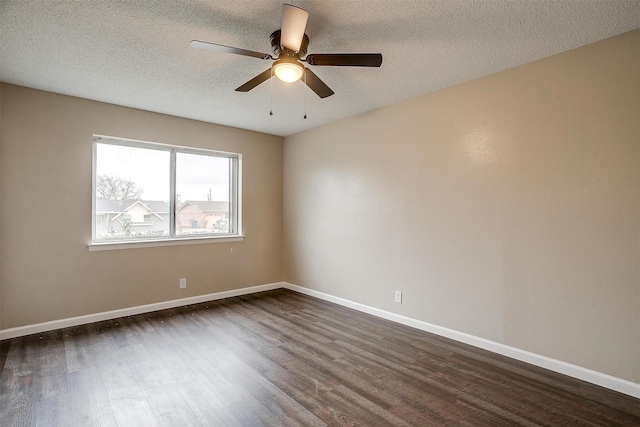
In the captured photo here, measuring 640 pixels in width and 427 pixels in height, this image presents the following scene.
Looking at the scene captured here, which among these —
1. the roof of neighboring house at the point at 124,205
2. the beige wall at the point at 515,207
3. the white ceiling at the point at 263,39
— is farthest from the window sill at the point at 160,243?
the beige wall at the point at 515,207

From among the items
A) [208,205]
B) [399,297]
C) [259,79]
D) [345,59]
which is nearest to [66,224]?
[208,205]

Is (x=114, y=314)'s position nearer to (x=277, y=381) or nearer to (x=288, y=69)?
(x=277, y=381)

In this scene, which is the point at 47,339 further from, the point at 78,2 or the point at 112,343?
the point at 78,2

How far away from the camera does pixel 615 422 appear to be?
1.95 metres

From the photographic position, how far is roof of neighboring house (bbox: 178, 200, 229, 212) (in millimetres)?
4547

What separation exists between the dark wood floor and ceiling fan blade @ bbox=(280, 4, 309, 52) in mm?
2302

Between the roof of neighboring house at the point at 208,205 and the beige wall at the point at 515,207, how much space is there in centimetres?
189

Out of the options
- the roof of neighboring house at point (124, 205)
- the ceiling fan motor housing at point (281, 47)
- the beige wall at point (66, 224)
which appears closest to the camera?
the ceiling fan motor housing at point (281, 47)

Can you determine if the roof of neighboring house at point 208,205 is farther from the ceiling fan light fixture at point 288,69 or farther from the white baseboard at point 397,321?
the ceiling fan light fixture at point 288,69

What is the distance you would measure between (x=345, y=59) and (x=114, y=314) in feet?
12.3

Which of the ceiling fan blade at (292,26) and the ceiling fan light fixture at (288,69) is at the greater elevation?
the ceiling fan blade at (292,26)

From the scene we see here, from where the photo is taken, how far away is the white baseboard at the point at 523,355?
2.28 metres

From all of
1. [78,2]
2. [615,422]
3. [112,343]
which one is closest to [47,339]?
[112,343]

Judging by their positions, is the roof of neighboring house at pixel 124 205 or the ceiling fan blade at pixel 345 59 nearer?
the ceiling fan blade at pixel 345 59
